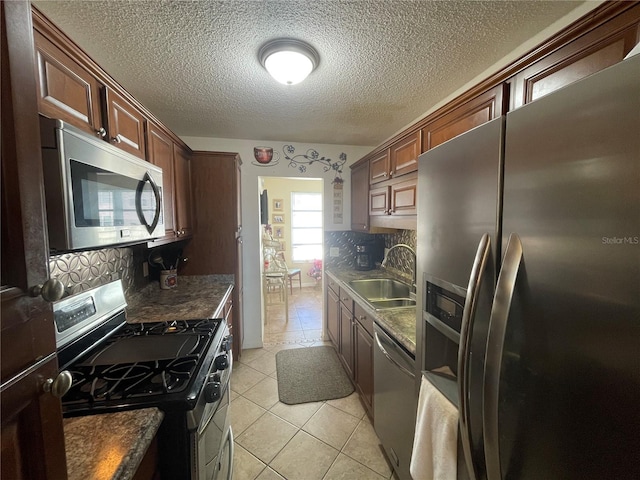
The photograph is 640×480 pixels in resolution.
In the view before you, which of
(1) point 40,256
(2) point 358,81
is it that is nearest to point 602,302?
(1) point 40,256

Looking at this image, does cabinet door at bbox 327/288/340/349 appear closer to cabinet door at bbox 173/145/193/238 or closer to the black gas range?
the black gas range

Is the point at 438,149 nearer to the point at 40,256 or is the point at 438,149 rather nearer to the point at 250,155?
the point at 40,256

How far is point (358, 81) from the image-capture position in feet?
5.68

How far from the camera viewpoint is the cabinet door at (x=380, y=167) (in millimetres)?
2348

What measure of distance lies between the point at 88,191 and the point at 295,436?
77.3 inches

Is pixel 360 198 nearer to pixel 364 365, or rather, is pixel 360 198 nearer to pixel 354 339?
pixel 354 339

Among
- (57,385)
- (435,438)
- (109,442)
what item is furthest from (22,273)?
(435,438)

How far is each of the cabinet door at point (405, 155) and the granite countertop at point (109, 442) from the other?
198 centimetres

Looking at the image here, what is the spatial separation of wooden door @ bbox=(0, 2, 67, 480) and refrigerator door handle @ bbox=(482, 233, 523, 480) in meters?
0.91

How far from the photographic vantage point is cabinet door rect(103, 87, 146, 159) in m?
1.23

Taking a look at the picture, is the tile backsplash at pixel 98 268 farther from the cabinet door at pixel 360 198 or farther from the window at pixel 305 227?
the window at pixel 305 227

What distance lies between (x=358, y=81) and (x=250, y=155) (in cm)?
167

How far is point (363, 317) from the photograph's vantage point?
2031 millimetres

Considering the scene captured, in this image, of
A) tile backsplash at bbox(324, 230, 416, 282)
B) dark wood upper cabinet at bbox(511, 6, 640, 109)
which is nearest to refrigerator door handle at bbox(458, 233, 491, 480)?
dark wood upper cabinet at bbox(511, 6, 640, 109)
